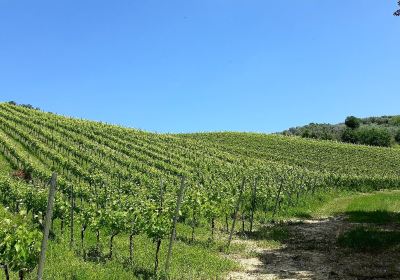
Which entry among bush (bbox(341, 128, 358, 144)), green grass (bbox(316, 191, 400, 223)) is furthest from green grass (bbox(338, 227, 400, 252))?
bush (bbox(341, 128, 358, 144))

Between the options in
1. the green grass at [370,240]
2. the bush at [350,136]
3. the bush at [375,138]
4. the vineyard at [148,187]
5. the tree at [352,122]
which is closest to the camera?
the vineyard at [148,187]

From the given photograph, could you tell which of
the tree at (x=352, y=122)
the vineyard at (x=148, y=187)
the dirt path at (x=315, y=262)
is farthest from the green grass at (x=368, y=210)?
the tree at (x=352, y=122)

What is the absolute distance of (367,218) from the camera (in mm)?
25062

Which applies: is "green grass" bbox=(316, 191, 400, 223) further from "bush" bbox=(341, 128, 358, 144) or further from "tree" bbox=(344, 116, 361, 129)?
"tree" bbox=(344, 116, 361, 129)

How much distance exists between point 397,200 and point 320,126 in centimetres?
12251

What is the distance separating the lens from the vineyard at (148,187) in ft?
47.4

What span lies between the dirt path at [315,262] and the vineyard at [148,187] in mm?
1171

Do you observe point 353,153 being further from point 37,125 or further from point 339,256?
point 339,256

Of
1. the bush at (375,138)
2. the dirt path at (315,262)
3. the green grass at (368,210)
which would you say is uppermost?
the bush at (375,138)

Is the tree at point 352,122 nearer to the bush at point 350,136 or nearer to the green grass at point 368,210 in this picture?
the bush at point 350,136

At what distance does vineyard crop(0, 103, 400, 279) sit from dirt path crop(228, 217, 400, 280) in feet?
3.84

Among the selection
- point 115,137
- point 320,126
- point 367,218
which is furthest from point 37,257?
point 320,126

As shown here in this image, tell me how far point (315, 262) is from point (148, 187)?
18.0 meters

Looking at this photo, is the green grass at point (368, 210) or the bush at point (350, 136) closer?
the green grass at point (368, 210)
